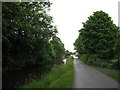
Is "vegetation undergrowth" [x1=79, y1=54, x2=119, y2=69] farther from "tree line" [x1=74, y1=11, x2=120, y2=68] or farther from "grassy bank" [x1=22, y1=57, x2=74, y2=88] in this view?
"grassy bank" [x1=22, y1=57, x2=74, y2=88]

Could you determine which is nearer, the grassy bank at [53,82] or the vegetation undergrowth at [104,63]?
the grassy bank at [53,82]

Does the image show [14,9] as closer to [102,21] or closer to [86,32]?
[86,32]

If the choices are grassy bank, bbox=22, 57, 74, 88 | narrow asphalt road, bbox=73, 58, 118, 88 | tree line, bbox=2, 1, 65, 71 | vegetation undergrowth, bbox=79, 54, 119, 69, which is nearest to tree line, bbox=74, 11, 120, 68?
vegetation undergrowth, bbox=79, 54, 119, 69

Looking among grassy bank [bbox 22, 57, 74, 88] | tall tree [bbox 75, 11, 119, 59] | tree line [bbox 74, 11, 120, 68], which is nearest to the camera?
grassy bank [bbox 22, 57, 74, 88]

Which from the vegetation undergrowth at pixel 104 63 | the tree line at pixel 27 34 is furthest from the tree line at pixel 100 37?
the tree line at pixel 27 34

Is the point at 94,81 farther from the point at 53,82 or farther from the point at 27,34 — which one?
the point at 27,34

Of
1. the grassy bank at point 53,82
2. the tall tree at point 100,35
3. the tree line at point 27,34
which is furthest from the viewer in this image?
the tall tree at point 100,35

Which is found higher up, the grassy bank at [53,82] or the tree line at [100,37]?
the tree line at [100,37]

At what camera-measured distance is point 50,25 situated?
22.8 metres

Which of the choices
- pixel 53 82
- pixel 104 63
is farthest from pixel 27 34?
pixel 104 63

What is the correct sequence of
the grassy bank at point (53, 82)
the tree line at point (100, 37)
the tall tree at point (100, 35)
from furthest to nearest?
the tall tree at point (100, 35) → the tree line at point (100, 37) → the grassy bank at point (53, 82)

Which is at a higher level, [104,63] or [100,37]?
[100,37]

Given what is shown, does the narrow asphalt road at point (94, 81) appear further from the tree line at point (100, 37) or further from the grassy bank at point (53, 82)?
the tree line at point (100, 37)

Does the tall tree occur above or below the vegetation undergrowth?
above
